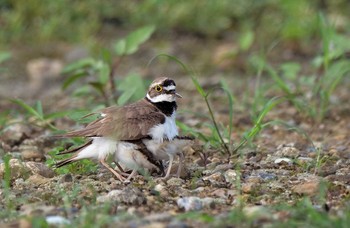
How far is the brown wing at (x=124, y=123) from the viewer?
5375 mm

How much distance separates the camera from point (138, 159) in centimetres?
537

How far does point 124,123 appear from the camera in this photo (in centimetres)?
544

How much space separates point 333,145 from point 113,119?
7.11 ft

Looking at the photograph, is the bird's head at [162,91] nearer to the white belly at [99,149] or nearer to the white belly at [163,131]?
the white belly at [163,131]

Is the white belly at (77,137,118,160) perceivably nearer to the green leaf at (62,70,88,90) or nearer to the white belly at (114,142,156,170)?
the white belly at (114,142,156,170)

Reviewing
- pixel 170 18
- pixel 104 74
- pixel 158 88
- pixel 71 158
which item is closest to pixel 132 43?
pixel 104 74

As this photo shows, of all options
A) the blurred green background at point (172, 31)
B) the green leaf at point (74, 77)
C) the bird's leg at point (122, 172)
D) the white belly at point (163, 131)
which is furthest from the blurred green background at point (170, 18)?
the white belly at point (163, 131)

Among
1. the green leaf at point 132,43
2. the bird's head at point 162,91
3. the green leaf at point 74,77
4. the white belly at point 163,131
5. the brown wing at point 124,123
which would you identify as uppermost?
the green leaf at point 132,43

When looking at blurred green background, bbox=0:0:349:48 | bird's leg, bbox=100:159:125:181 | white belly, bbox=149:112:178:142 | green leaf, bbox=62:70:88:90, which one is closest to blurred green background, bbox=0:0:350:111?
blurred green background, bbox=0:0:349:48

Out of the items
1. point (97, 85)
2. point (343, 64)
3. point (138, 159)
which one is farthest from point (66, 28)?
point (138, 159)

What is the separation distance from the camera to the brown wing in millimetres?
5375

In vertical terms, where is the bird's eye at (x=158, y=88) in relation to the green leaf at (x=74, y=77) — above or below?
below

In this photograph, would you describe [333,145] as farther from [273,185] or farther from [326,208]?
[326,208]

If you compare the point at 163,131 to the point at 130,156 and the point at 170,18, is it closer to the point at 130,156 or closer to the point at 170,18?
the point at 130,156
